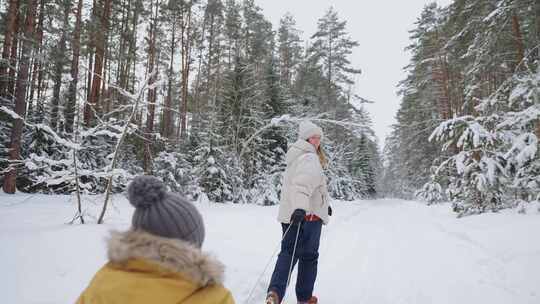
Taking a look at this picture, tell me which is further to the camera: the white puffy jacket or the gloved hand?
the white puffy jacket

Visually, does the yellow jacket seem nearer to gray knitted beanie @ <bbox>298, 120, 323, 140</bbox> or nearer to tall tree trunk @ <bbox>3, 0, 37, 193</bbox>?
gray knitted beanie @ <bbox>298, 120, 323, 140</bbox>

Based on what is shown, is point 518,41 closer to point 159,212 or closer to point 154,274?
point 159,212

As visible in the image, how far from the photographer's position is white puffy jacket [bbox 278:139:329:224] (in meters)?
3.42

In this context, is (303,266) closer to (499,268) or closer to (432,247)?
(499,268)

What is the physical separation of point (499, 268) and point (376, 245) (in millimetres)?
2354

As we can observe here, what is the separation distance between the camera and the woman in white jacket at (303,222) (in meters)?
3.44

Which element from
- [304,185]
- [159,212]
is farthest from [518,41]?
[159,212]

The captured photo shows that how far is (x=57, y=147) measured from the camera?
44.6 ft

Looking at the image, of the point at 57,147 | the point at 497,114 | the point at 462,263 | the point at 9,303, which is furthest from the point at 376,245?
the point at 57,147

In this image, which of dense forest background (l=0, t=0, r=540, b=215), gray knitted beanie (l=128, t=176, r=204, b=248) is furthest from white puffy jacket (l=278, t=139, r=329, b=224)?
dense forest background (l=0, t=0, r=540, b=215)

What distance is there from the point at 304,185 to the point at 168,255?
2.38 metres

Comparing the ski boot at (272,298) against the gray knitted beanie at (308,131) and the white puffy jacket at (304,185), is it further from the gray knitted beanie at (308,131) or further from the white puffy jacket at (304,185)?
the gray knitted beanie at (308,131)

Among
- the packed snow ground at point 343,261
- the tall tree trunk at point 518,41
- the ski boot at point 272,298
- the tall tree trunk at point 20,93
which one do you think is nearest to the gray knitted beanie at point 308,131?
the ski boot at point 272,298

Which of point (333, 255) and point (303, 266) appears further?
point (333, 255)
